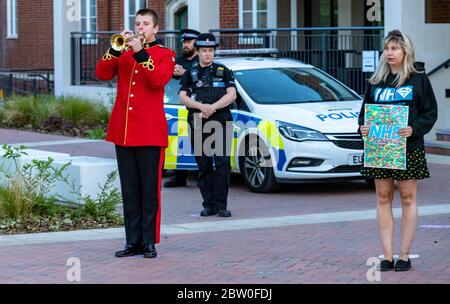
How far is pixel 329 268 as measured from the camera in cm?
866

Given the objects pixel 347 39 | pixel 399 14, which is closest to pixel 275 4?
pixel 347 39

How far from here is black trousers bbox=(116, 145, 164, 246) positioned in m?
9.16

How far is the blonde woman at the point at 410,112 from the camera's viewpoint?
8.27m

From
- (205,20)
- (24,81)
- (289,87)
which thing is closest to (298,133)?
(289,87)

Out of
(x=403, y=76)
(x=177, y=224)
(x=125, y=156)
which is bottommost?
(x=177, y=224)

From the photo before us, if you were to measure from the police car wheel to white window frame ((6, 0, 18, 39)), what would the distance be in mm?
22625

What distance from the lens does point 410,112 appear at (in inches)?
326

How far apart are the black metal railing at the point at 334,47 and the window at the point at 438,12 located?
0.92 m

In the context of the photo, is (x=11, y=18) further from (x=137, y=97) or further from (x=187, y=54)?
(x=137, y=97)

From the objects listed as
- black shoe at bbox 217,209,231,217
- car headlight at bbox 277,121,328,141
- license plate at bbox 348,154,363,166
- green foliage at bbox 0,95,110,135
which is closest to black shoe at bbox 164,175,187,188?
car headlight at bbox 277,121,328,141

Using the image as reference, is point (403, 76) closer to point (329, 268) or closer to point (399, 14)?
point (329, 268)

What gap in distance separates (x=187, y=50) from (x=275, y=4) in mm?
11946

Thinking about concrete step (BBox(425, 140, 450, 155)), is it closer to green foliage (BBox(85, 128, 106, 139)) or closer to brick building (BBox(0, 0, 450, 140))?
brick building (BBox(0, 0, 450, 140))
